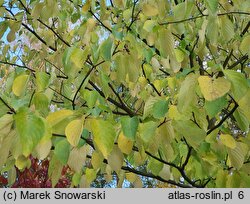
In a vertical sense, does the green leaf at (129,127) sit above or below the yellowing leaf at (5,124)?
above

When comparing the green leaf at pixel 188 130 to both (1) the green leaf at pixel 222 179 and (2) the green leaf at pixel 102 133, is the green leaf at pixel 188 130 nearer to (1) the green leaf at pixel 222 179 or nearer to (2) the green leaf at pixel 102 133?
(2) the green leaf at pixel 102 133

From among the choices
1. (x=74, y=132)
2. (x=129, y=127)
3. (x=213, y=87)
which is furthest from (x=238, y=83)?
(x=74, y=132)

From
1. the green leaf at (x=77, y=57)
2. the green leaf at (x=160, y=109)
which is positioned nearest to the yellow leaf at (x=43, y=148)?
the green leaf at (x=160, y=109)

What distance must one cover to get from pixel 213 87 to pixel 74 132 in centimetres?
44

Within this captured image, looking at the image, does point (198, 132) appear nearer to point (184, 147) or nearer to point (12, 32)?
point (184, 147)

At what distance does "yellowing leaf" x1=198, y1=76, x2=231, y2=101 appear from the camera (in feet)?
4.14

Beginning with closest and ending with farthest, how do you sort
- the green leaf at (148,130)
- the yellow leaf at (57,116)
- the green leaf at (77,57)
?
the yellow leaf at (57,116), the green leaf at (148,130), the green leaf at (77,57)

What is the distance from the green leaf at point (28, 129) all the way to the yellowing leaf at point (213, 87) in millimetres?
492

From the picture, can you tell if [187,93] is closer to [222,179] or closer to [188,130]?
[188,130]

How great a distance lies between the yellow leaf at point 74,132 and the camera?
1133mm

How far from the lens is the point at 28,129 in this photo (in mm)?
1059

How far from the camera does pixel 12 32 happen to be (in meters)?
2.96

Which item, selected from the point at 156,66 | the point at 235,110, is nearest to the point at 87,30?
the point at 156,66
